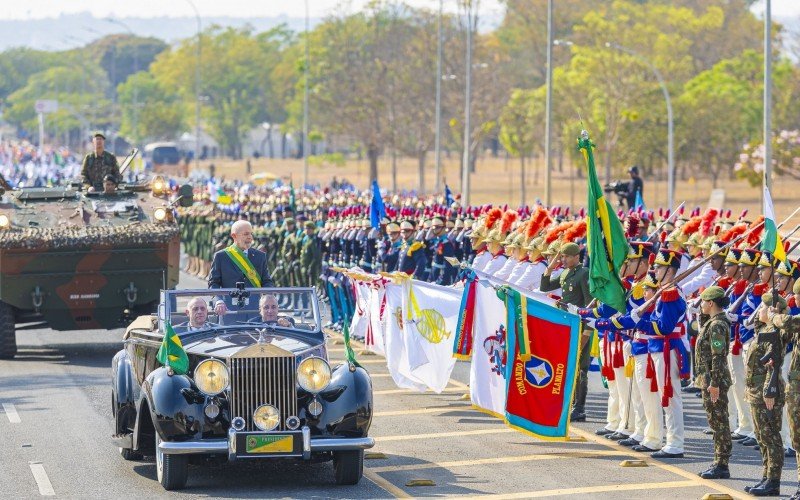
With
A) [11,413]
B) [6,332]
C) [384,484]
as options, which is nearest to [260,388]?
[384,484]

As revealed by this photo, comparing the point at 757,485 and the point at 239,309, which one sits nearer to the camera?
the point at 757,485

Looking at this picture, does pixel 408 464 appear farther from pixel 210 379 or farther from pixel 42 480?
pixel 42 480

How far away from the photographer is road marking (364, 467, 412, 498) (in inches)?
496

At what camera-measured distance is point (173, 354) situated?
12875 millimetres

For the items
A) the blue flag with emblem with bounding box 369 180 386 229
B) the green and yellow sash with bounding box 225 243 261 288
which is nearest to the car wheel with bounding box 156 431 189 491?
the green and yellow sash with bounding box 225 243 261 288

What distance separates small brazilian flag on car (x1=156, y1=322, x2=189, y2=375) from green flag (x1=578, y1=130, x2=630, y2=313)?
3614 millimetres

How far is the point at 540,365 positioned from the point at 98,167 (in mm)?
12455

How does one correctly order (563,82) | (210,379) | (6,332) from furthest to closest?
1. (563,82)
2. (6,332)
3. (210,379)

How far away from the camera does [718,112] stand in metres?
71.4

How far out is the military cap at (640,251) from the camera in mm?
15242

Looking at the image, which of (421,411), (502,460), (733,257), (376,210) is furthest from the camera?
(376,210)

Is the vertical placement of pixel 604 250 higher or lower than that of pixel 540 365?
higher

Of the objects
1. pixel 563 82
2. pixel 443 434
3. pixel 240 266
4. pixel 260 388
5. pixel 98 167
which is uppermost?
pixel 563 82

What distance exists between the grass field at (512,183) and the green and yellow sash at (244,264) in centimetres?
2864
